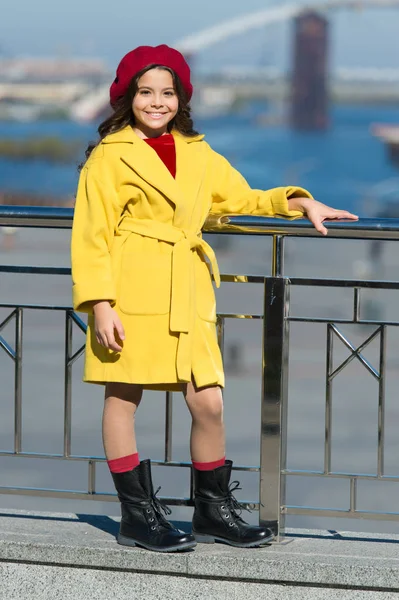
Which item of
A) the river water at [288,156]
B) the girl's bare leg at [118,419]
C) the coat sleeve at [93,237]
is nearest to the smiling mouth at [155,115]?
the coat sleeve at [93,237]

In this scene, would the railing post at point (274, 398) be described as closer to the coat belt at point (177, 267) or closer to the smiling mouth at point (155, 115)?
the coat belt at point (177, 267)

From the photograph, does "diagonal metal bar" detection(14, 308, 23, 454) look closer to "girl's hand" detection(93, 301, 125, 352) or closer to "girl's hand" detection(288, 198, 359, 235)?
"girl's hand" detection(93, 301, 125, 352)

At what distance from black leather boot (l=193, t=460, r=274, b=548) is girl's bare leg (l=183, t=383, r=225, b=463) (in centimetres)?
5

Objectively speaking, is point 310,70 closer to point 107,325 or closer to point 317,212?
point 317,212

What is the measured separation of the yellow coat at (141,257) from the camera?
2912 millimetres

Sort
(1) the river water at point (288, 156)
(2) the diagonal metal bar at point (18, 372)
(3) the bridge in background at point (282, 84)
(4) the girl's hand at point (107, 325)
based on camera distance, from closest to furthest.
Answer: (4) the girl's hand at point (107, 325), (2) the diagonal metal bar at point (18, 372), (1) the river water at point (288, 156), (3) the bridge in background at point (282, 84)

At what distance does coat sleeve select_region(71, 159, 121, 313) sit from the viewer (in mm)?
2871

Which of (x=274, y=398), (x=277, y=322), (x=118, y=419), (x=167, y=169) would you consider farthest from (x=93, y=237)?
(x=274, y=398)

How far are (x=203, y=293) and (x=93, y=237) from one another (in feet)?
1.07

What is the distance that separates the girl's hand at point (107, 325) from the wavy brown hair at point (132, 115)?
42 cm

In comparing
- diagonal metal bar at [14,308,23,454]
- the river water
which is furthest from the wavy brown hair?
the river water

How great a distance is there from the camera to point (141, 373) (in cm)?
294

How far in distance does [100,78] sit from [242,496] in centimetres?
8111

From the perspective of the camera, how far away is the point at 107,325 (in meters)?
2.87
